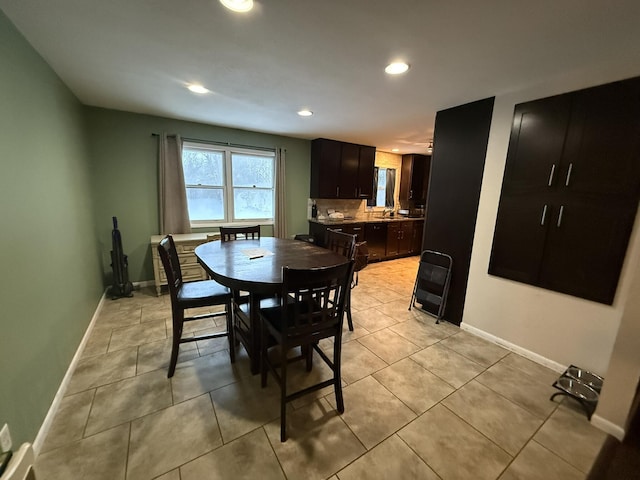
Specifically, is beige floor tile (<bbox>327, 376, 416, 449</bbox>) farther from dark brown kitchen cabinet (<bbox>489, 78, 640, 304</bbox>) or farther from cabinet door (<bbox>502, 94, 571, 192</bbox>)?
cabinet door (<bbox>502, 94, 571, 192</bbox>)

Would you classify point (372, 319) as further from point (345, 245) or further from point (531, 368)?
point (531, 368)

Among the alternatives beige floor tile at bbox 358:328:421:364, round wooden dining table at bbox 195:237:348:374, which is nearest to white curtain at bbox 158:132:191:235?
round wooden dining table at bbox 195:237:348:374

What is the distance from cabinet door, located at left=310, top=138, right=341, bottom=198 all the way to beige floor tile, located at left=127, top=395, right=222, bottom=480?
373 centimetres

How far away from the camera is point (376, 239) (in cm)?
513

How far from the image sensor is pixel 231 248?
244 centimetres

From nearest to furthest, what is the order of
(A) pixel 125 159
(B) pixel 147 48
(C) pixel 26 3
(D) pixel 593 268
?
(C) pixel 26 3
(B) pixel 147 48
(D) pixel 593 268
(A) pixel 125 159

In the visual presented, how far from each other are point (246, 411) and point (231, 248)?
135cm

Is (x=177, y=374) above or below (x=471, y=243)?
below

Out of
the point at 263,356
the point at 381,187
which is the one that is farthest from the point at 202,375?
the point at 381,187

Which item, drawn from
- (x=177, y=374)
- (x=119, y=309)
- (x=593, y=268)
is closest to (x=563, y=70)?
(x=593, y=268)

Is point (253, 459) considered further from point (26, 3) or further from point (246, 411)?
point (26, 3)

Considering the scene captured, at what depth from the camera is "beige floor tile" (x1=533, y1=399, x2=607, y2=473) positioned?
1.42 m

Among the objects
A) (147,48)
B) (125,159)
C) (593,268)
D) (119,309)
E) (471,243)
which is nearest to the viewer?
(147,48)

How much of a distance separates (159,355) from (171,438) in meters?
0.91
